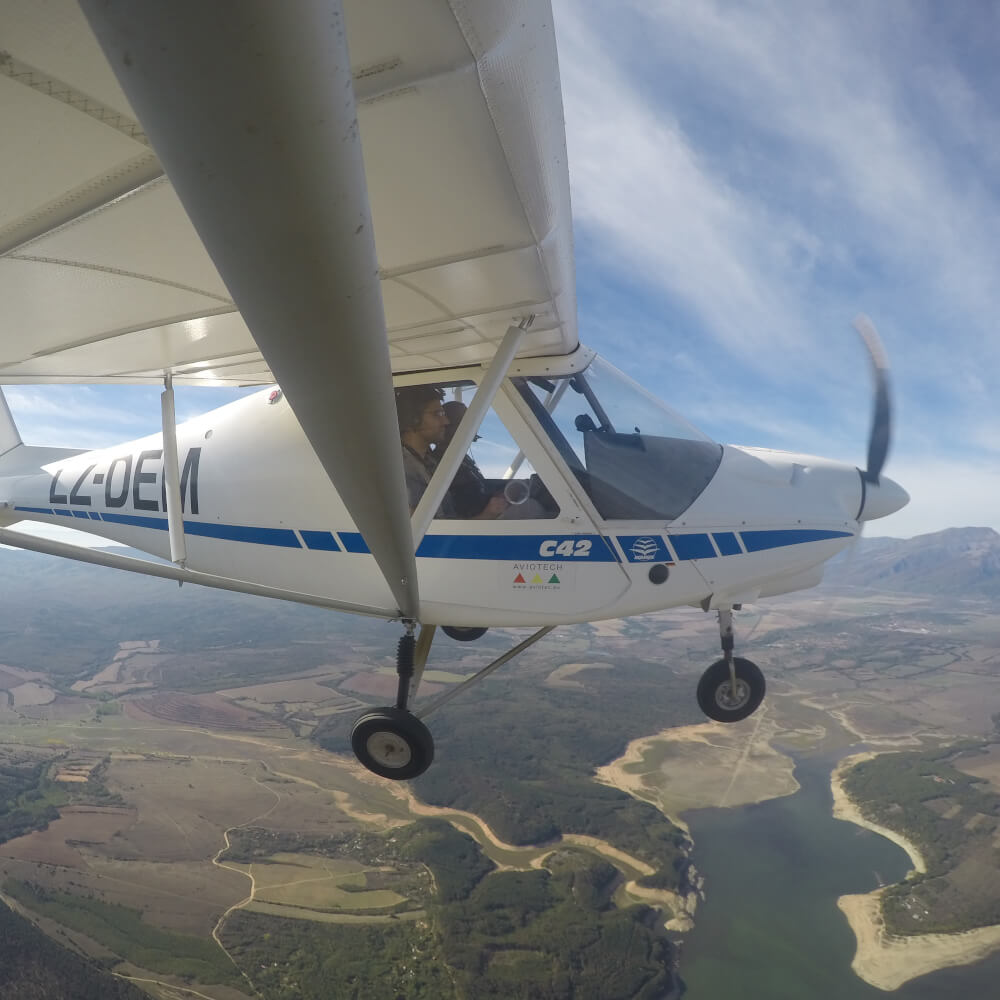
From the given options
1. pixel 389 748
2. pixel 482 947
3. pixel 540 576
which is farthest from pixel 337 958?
pixel 540 576

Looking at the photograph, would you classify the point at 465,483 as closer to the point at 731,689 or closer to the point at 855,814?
the point at 731,689

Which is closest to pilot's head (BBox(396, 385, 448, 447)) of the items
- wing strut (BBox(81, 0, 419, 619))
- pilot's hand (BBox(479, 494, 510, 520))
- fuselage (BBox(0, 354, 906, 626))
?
fuselage (BBox(0, 354, 906, 626))

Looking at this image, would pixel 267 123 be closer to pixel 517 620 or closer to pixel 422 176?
pixel 422 176

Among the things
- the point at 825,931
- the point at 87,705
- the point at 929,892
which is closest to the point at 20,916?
the point at 87,705

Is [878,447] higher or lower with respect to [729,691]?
higher

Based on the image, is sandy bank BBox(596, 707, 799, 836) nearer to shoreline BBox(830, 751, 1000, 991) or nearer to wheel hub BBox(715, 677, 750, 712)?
shoreline BBox(830, 751, 1000, 991)

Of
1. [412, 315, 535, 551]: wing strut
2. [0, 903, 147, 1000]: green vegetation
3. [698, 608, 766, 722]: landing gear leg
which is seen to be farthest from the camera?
[0, 903, 147, 1000]: green vegetation
